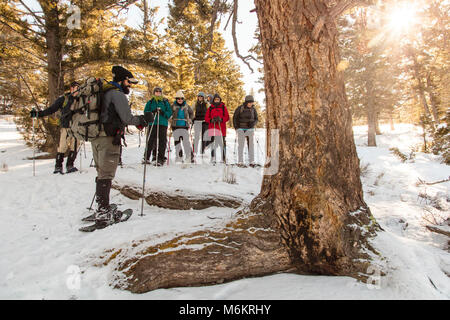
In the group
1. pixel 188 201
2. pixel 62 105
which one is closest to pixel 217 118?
pixel 188 201

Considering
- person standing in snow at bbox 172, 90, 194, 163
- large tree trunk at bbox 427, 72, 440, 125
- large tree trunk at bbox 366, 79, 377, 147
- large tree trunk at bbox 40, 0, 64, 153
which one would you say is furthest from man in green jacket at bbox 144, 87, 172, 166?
large tree trunk at bbox 427, 72, 440, 125

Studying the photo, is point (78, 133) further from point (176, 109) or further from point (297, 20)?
point (176, 109)

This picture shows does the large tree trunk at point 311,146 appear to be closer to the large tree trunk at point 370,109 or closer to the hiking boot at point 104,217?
the hiking boot at point 104,217

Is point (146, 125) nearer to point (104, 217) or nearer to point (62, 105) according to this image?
point (104, 217)

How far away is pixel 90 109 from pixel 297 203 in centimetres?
310

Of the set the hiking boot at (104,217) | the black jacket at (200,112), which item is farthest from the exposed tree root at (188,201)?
the black jacket at (200,112)

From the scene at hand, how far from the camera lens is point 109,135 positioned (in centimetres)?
325

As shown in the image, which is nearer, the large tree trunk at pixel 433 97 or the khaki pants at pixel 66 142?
the khaki pants at pixel 66 142

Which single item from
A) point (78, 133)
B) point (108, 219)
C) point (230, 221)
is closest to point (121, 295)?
point (230, 221)

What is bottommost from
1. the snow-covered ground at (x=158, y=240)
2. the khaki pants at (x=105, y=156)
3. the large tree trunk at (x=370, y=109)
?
the snow-covered ground at (x=158, y=240)

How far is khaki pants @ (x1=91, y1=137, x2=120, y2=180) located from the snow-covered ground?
2.78ft

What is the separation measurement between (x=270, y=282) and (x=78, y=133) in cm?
329

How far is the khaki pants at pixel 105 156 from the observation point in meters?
3.30

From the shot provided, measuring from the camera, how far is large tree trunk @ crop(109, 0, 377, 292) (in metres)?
2.16
